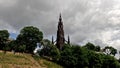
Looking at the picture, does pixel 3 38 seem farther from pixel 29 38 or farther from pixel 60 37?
pixel 60 37

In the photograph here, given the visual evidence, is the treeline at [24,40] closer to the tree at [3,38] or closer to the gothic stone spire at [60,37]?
the tree at [3,38]

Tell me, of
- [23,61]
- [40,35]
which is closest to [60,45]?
[40,35]

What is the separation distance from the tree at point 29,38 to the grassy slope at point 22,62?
8243 millimetres

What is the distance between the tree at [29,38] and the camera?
11325cm

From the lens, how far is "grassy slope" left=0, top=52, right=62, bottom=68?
8959cm

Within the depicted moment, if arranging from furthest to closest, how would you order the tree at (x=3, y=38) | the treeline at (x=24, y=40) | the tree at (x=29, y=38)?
the tree at (x=3, y=38) < the tree at (x=29, y=38) < the treeline at (x=24, y=40)

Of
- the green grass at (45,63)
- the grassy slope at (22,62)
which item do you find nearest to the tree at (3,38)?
the grassy slope at (22,62)

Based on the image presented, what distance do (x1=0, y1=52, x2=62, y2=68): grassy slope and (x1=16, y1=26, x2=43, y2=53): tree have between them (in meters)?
8.24

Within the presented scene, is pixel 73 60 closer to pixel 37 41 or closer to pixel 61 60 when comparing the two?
pixel 61 60

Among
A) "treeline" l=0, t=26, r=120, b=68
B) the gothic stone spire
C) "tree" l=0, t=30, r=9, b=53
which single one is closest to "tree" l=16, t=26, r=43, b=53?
"treeline" l=0, t=26, r=120, b=68

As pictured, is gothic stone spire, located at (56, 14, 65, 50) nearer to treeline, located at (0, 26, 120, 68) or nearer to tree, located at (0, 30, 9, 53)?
treeline, located at (0, 26, 120, 68)

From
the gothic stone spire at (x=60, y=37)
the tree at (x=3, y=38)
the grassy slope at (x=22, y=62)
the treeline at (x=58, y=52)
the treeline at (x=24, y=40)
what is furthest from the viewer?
the gothic stone spire at (x=60, y=37)

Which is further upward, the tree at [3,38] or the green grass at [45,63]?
the tree at [3,38]

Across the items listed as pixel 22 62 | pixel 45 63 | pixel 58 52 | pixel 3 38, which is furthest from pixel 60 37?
pixel 22 62
